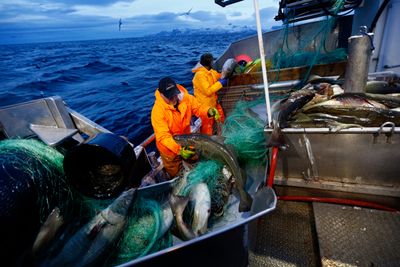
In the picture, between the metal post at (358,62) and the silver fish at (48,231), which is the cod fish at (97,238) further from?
the metal post at (358,62)

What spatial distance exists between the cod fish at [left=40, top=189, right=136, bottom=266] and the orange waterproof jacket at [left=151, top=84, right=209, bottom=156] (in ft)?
5.82

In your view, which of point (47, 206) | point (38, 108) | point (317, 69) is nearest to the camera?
point (47, 206)

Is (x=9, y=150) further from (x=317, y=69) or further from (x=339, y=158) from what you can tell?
(x=317, y=69)

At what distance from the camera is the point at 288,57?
7441 mm

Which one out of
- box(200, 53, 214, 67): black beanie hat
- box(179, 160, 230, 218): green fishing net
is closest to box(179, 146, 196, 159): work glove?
box(179, 160, 230, 218): green fishing net

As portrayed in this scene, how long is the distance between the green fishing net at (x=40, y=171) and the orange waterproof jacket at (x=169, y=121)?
5.82 ft

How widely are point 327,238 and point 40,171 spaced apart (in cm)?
312

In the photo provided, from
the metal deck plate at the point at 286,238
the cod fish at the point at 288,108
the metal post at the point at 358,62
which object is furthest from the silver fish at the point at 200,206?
the metal post at the point at 358,62

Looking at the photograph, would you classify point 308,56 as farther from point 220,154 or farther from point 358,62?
point 220,154

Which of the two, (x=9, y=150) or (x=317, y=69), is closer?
(x=9, y=150)

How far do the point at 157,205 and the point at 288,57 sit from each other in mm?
6908

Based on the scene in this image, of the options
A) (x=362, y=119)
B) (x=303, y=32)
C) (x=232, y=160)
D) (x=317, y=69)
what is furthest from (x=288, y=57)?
(x=232, y=160)

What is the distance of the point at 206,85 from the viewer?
18.6ft

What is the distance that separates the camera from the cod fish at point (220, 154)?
2.49 meters
